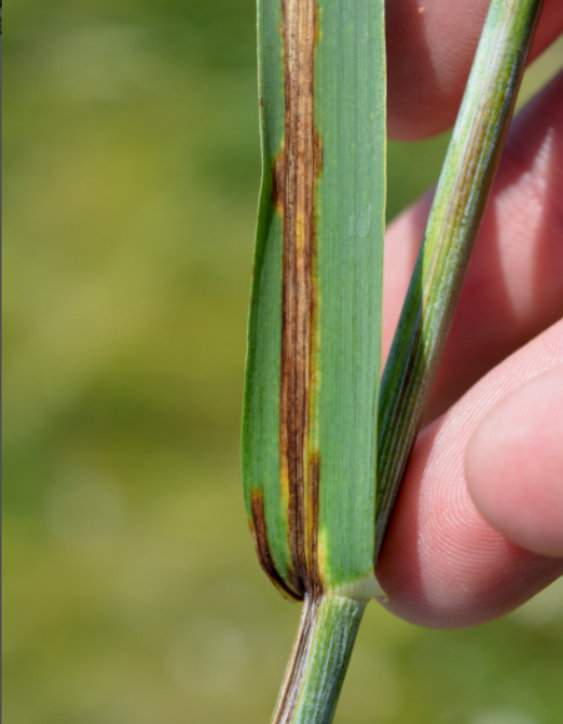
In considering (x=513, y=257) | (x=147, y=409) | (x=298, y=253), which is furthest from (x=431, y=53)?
(x=147, y=409)

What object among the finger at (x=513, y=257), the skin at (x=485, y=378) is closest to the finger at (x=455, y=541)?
the skin at (x=485, y=378)

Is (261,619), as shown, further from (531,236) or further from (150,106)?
(150,106)

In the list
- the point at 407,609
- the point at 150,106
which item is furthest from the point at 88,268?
the point at 407,609

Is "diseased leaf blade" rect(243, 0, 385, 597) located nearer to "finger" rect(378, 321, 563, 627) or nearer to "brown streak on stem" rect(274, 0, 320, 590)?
"brown streak on stem" rect(274, 0, 320, 590)

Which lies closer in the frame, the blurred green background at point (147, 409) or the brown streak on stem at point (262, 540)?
the brown streak on stem at point (262, 540)

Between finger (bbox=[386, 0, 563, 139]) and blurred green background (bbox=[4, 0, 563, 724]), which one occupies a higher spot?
finger (bbox=[386, 0, 563, 139])

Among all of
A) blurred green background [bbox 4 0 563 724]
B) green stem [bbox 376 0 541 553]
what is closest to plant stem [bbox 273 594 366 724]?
green stem [bbox 376 0 541 553]

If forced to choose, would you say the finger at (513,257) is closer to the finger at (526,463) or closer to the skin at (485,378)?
the skin at (485,378)

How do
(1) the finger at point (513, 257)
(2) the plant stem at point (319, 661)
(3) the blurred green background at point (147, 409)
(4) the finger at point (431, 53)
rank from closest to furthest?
(2) the plant stem at point (319, 661) → (4) the finger at point (431, 53) → (1) the finger at point (513, 257) → (3) the blurred green background at point (147, 409)
